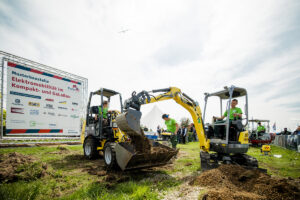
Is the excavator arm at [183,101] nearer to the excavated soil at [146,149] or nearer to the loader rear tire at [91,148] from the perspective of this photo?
the excavated soil at [146,149]

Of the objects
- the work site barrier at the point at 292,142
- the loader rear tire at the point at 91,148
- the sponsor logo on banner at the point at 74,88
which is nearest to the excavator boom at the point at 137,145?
the loader rear tire at the point at 91,148

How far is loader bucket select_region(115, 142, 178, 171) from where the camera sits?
13.9 feet

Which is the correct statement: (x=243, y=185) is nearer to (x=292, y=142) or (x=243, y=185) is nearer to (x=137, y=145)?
(x=137, y=145)

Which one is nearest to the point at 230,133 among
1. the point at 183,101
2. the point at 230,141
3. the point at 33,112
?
the point at 230,141

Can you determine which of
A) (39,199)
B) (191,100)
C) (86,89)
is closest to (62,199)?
(39,199)

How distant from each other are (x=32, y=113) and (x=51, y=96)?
162cm

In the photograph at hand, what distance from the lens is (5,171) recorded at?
421cm

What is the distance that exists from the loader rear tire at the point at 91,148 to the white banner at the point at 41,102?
17.1 feet

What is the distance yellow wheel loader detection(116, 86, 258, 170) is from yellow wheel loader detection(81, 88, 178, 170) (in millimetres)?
57

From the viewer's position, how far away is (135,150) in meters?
4.64

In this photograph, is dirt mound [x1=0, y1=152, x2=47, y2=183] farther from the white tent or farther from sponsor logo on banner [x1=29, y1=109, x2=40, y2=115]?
the white tent

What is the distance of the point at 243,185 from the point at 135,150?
110 inches

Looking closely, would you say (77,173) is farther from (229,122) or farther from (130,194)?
(229,122)

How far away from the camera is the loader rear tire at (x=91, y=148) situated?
6.79 metres
